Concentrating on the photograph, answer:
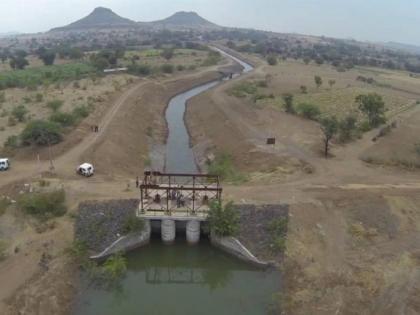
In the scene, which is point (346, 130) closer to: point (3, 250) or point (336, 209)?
point (336, 209)

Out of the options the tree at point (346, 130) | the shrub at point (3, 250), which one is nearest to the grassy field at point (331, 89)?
the tree at point (346, 130)

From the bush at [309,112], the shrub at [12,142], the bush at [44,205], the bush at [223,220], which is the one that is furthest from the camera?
the bush at [309,112]

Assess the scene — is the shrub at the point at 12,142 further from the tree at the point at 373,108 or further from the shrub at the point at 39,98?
the tree at the point at 373,108

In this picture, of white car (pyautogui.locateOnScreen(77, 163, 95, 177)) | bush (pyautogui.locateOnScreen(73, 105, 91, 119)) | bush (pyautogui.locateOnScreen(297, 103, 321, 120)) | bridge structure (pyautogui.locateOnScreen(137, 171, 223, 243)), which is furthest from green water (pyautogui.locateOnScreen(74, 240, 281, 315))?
bush (pyautogui.locateOnScreen(297, 103, 321, 120))

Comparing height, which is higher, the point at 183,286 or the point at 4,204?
the point at 4,204

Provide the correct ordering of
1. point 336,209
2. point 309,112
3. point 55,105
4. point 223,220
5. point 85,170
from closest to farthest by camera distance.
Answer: point 223,220 < point 336,209 < point 85,170 < point 55,105 < point 309,112

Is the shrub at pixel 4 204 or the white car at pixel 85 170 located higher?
the white car at pixel 85 170

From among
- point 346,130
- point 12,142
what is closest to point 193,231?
point 12,142
